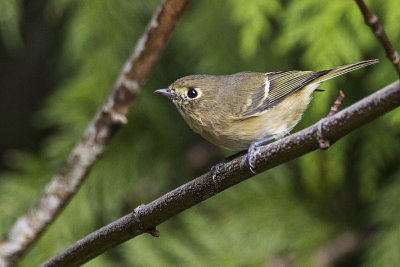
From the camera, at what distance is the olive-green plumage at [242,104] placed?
1913 millimetres

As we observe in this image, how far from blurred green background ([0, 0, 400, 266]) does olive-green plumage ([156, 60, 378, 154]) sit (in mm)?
142

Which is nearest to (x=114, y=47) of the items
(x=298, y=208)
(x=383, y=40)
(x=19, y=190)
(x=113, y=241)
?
(x=19, y=190)

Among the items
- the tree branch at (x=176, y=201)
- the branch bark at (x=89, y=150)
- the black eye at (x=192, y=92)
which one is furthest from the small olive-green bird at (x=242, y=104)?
the tree branch at (x=176, y=201)

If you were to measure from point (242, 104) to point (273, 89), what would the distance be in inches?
6.4

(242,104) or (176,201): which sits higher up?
(242,104)

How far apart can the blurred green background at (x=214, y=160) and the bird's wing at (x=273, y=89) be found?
117 millimetres

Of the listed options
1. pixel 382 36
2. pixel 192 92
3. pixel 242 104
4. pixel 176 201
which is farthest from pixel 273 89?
pixel 382 36

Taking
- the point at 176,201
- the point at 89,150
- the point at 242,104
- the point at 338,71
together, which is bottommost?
the point at 176,201

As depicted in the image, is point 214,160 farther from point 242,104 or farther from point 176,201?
Result: point 176,201

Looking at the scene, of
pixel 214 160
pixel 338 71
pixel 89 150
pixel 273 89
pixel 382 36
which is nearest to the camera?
pixel 382 36

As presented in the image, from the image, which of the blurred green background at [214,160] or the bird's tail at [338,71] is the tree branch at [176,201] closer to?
the bird's tail at [338,71]

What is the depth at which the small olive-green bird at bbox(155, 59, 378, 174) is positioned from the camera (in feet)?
6.27

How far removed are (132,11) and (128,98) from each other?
38.3 inches

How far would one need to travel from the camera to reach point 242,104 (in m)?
2.04
